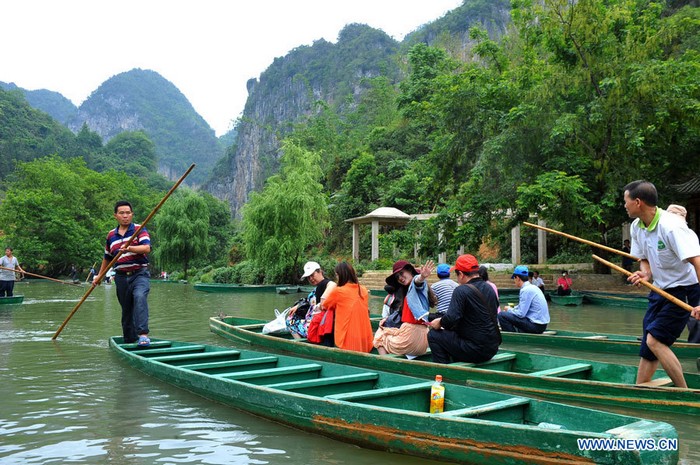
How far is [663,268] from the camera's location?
15.3ft

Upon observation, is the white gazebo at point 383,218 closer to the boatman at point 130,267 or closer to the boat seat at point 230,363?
the boatman at point 130,267

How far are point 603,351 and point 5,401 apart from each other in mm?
6976

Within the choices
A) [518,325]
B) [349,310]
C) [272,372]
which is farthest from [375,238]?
[272,372]

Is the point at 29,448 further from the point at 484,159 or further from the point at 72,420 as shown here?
the point at 484,159

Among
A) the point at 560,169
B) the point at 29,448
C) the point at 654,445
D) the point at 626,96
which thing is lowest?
the point at 29,448

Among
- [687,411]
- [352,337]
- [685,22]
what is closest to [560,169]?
[685,22]

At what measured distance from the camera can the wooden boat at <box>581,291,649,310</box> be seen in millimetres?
15648

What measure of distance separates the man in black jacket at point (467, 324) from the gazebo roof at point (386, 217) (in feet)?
64.2

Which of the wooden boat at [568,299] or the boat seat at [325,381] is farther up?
the wooden boat at [568,299]

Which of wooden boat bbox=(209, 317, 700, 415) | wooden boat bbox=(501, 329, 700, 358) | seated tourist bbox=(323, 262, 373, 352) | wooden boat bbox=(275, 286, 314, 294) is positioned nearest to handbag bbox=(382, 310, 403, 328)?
seated tourist bbox=(323, 262, 373, 352)

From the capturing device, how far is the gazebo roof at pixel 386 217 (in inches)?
1019

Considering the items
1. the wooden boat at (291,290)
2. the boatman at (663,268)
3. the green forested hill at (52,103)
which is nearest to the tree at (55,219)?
the wooden boat at (291,290)

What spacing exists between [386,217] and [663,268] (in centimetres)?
2162

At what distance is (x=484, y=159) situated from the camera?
18844mm
